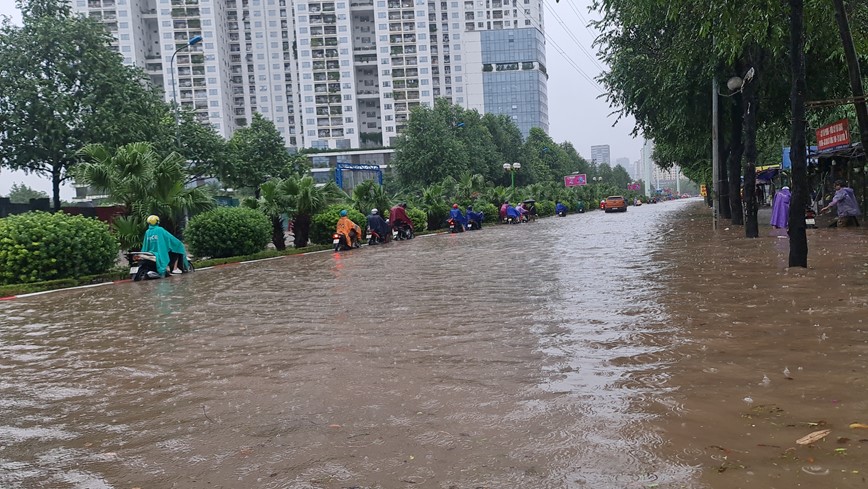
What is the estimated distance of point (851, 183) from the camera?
2105 cm

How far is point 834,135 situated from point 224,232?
1664 centimetres

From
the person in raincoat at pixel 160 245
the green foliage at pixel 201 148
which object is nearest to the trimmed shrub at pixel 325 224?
the person in raincoat at pixel 160 245

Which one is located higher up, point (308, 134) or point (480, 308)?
point (308, 134)

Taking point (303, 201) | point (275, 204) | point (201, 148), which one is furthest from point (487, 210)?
point (275, 204)

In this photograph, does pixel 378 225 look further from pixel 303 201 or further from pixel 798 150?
pixel 798 150

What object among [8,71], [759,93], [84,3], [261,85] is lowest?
[759,93]

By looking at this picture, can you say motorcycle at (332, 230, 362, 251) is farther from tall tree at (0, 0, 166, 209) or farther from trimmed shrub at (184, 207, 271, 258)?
tall tree at (0, 0, 166, 209)

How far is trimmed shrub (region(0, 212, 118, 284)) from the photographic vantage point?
13.0 meters

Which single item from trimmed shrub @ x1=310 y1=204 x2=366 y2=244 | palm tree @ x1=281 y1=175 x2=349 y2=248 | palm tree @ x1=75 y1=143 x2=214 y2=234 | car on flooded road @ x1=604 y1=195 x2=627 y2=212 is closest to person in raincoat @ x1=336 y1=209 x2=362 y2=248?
trimmed shrub @ x1=310 y1=204 x2=366 y2=244

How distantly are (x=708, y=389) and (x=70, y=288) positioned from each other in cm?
1318

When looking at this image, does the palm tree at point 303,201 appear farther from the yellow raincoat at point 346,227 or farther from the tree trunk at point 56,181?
the tree trunk at point 56,181

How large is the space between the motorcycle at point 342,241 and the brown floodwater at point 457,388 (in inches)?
418

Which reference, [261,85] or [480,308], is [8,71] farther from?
[261,85]

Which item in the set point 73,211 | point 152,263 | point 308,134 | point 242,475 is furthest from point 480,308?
point 308,134
